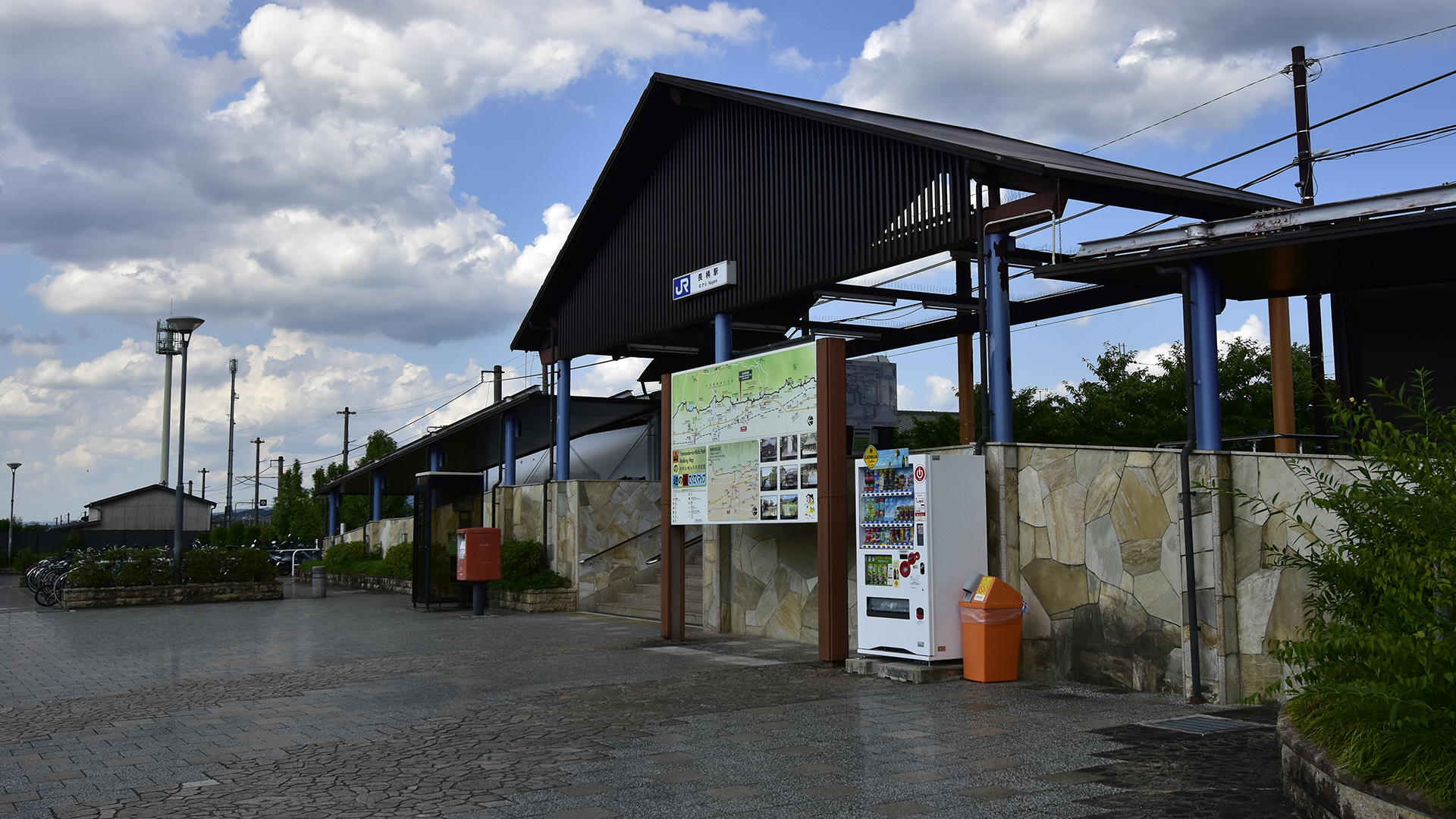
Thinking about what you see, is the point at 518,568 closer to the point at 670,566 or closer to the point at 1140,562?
the point at 670,566

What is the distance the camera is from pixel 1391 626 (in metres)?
5.46

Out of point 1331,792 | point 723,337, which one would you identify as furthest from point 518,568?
point 1331,792

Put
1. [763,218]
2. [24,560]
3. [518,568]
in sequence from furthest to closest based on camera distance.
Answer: [24,560] < [518,568] < [763,218]

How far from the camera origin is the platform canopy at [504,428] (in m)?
27.2

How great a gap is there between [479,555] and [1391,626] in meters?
17.9

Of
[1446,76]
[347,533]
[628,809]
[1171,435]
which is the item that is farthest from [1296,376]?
[347,533]

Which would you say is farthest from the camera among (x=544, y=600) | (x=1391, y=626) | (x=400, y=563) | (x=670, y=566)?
(x=400, y=563)

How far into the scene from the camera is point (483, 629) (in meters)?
18.2

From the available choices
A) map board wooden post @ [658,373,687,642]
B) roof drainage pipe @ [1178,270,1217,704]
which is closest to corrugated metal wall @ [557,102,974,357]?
map board wooden post @ [658,373,687,642]

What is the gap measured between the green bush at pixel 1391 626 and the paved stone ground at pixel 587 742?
0.83 metres

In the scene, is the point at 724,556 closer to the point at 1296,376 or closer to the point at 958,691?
the point at 958,691

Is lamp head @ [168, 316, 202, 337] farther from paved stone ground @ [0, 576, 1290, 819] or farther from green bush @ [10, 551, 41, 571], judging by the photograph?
green bush @ [10, 551, 41, 571]

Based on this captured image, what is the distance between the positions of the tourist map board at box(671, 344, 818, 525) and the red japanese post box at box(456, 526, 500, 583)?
6.95m

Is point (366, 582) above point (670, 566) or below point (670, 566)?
below
